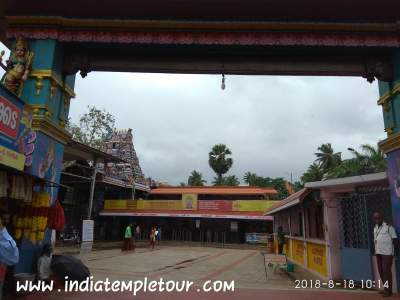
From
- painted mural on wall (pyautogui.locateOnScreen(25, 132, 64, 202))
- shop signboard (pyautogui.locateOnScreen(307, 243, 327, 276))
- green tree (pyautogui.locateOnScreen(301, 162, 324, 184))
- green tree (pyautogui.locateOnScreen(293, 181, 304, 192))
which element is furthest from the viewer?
green tree (pyautogui.locateOnScreen(293, 181, 304, 192))

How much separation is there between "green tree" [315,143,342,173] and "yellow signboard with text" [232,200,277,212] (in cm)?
1860

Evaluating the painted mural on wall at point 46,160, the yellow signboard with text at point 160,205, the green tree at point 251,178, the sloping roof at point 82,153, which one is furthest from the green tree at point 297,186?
the painted mural on wall at point 46,160

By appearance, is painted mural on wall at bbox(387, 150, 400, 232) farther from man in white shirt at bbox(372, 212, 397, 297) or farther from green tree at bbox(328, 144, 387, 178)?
green tree at bbox(328, 144, 387, 178)

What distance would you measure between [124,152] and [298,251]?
83.7ft

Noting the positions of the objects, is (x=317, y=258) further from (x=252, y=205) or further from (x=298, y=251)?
(x=252, y=205)

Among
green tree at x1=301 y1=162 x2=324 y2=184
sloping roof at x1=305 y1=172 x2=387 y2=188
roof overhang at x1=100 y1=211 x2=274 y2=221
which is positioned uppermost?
green tree at x1=301 y1=162 x2=324 y2=184

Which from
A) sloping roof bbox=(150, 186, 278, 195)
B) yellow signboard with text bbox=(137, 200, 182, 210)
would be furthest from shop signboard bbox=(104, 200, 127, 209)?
sloping roof bbox=(150, 186, 278, 195)

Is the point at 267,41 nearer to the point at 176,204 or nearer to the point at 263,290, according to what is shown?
the point at 263,290

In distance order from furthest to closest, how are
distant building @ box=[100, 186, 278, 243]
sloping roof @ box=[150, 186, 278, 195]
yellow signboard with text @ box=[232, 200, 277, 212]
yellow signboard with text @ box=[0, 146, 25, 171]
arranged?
sloping roof @ box=[150, 186, 278, 195]
distant building @ box=[100, 186, 278, 243]
yellow signboard with text @ box=[232, 200, 277, 212]
yellow signboard with text @ box=[0, 146, 25, 171]

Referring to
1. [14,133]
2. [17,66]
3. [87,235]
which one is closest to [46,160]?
[14,133]

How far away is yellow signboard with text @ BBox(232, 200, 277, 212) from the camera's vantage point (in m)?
27.8

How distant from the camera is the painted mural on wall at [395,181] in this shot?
22.7ft

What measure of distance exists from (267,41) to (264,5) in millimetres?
724

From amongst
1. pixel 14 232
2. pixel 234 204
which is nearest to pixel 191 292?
pixel 14 232
